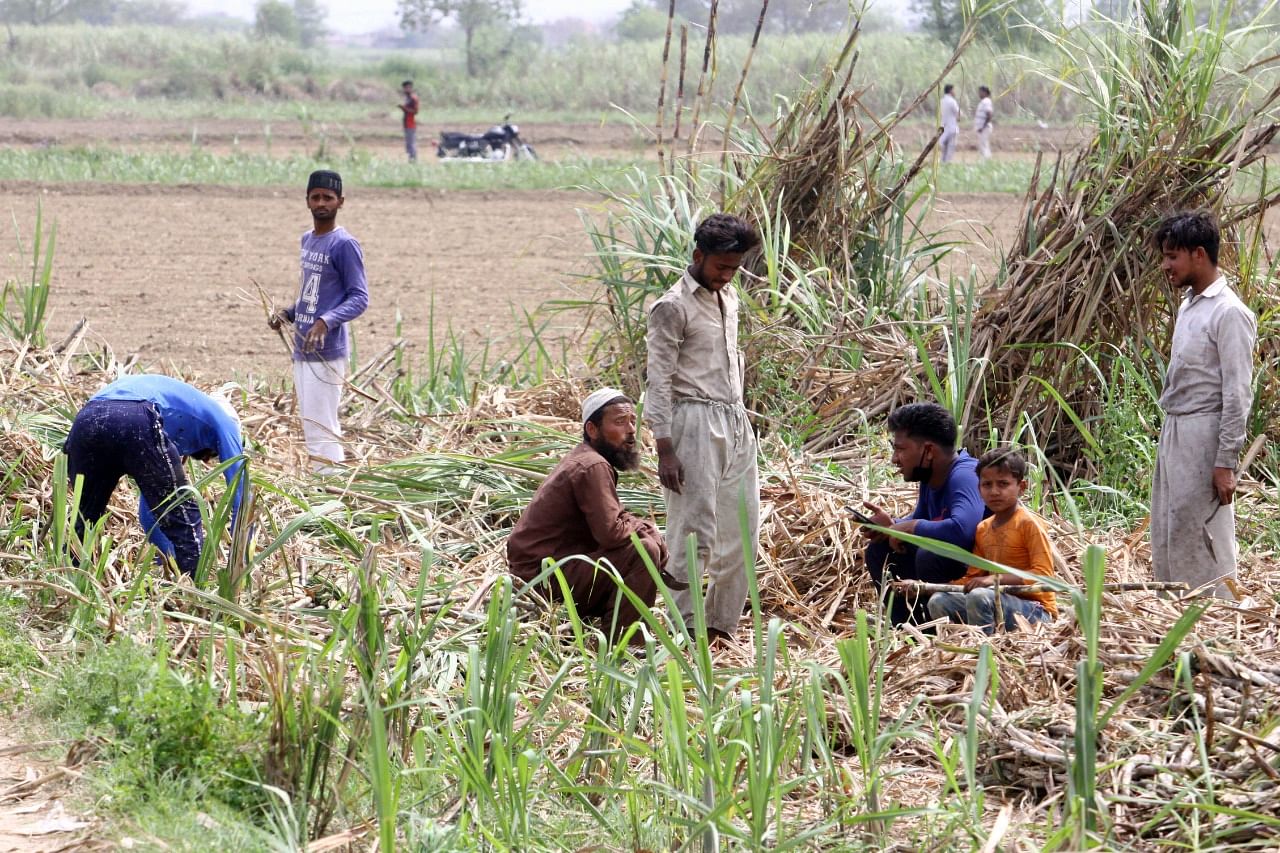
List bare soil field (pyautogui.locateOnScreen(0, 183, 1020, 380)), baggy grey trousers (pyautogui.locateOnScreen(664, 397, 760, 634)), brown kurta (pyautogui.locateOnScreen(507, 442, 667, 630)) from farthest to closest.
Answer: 1. bare soil field (pyautogui.locateOnScreen(0, 183, 1020, 380))
2. baggy grey trousers (pyautogui.locateOnScreen(664, 397, 760, 634))
3. brown kurta (pyautogui.locateOnScreen(507, 442, 667, 630))

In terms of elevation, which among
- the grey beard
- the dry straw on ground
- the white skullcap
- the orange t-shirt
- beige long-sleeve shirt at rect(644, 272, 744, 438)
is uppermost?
beige long-sleeve shirt at rect(644, 272, 744, 438)

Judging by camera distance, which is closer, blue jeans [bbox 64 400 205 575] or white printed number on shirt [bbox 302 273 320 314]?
blue jeans [bbox 64 400 205 575]

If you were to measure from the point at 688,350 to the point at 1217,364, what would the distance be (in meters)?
1.51

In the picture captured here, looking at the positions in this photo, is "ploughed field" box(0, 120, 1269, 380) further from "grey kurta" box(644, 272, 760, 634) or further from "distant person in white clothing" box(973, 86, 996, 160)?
"distant person in white clothing" box(973, 86, 996, 160)

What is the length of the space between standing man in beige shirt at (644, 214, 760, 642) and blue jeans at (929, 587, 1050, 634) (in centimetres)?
58

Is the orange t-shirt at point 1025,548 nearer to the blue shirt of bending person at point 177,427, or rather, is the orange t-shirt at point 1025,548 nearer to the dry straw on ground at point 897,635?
the dry straw on ground at point 897,635

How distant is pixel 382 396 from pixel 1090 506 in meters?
2.98

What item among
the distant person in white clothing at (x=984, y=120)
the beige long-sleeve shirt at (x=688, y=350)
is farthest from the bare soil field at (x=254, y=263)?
the distant person in white clothing at (x=984, y=120)

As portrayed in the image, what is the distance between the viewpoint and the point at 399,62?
42.3 metres

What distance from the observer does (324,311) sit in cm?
576

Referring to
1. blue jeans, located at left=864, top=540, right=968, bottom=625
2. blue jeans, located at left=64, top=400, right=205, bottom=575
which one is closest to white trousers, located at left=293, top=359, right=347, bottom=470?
blue jeans, located at left=64, top=400, right=205, bottom=575

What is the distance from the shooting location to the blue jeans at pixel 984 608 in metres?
3.93

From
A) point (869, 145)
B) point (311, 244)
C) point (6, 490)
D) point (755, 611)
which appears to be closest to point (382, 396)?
point (311, 244)

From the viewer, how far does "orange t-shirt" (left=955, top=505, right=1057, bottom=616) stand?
4020mm
